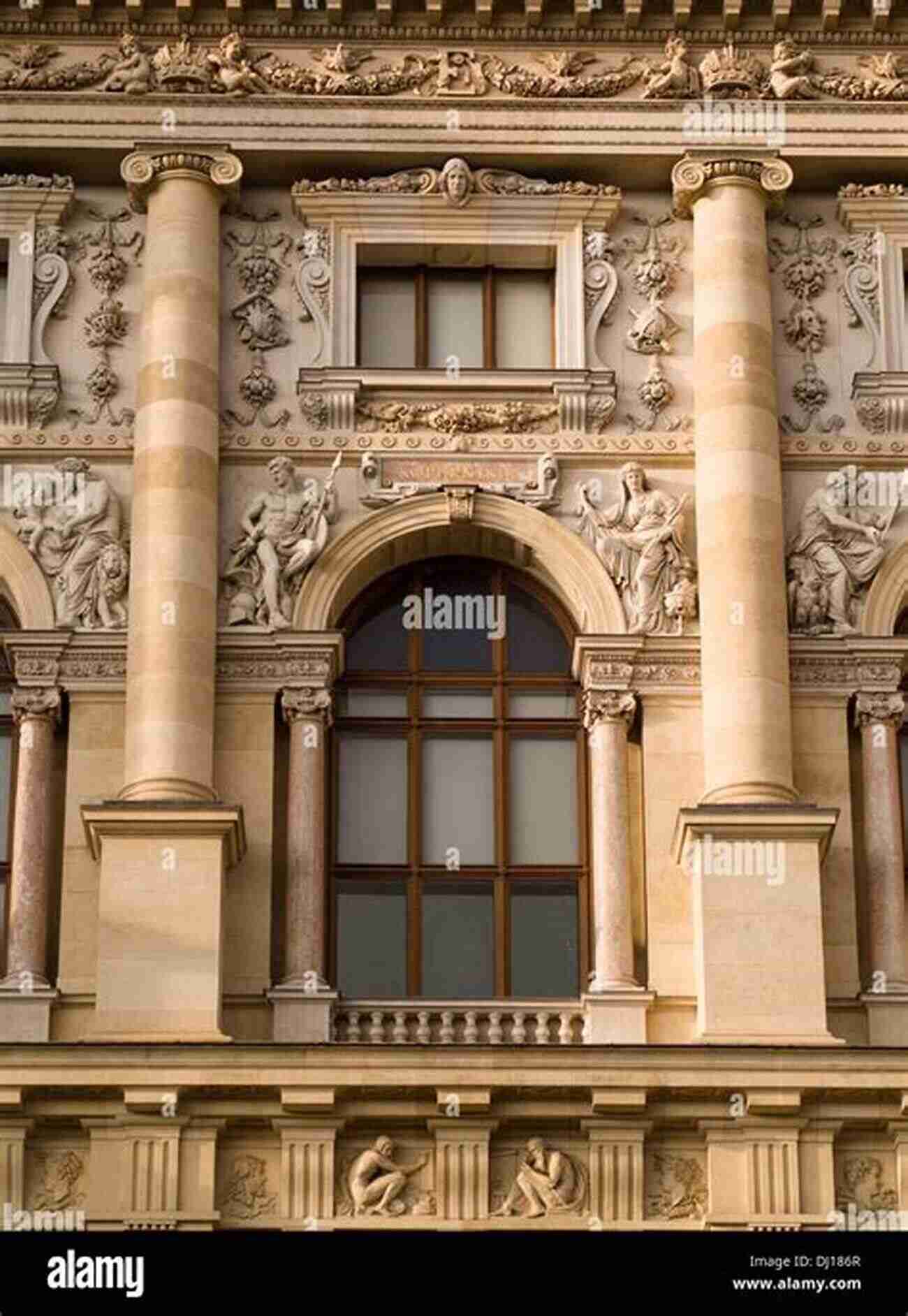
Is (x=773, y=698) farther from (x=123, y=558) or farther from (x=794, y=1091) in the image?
(x=123, y=558)

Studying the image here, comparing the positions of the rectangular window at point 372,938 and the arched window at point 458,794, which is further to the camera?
→ the arched window at point 458,794

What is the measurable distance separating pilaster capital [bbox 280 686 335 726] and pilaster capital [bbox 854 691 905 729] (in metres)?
4.03

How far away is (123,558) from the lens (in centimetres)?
2912

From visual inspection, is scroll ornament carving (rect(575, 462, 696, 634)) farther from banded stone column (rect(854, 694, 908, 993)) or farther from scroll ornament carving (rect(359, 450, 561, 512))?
banded stone column (rect(854, 694, 908, 993))

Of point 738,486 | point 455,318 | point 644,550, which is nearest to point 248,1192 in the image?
point 644,550

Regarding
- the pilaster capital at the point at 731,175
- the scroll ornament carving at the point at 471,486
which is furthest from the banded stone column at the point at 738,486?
the scroll ornament carving at the point at 471,486

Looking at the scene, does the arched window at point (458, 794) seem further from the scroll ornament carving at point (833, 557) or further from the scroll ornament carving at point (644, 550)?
the scroll ornament carving at point (833, 557)

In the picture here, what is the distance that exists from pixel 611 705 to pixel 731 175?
4.52m

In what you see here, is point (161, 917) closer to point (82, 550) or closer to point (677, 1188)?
point (82, 550)

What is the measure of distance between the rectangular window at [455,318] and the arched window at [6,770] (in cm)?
356

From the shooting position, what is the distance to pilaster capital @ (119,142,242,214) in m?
30.1

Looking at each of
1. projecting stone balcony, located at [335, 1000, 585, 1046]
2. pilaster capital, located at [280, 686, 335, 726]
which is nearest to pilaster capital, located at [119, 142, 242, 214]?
pilaster capital, located at [280, 686, 335, 726]

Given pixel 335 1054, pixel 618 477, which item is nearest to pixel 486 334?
pixel 618 477

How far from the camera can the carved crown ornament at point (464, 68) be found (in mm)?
30500
